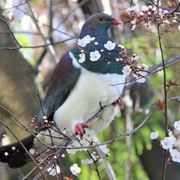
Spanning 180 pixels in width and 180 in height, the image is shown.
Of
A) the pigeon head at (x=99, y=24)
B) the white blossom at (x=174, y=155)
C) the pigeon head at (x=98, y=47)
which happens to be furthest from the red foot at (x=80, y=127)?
the white blossom at (x=174, y=155)

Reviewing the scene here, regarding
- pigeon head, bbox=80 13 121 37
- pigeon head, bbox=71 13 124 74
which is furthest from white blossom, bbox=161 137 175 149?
pigeon head, bbox=80 13 121 37

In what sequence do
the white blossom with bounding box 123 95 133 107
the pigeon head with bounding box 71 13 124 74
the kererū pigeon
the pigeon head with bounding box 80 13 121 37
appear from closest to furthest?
the pigeon head with bounding box 71 13 124 74 → the kererū pigeon → the pigeon head with bounding box 80 13 121 37 → the white blossom with bounding box 123 95 133 107

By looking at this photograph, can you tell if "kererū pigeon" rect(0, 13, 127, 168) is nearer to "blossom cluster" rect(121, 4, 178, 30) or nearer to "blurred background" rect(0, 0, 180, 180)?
"blurred background" rect(0, 0, 180, 180)

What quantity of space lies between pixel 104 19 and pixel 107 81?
362mm

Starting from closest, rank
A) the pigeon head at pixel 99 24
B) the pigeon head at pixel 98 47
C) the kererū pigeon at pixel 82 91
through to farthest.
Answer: the pigeon head at pixel 98 47
the kererū pigeon at pixel 82 91
the pigeon head at pixel 99 24

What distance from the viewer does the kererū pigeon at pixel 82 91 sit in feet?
9.48

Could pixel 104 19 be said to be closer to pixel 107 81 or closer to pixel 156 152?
pixel 107 81

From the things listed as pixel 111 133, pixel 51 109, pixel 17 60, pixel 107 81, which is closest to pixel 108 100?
pixel 107 81

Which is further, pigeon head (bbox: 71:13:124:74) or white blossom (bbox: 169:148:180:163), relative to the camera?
pigeon head (bbox: 71:13:124:74)

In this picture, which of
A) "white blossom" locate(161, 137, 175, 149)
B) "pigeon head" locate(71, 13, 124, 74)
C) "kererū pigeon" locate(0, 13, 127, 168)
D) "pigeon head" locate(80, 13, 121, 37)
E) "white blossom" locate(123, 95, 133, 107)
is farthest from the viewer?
"white blossom" locate(123, 95, 133, 107)

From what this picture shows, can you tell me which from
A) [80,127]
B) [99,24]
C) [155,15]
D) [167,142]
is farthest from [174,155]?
[99,24]

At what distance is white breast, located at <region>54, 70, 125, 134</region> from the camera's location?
2.90 m

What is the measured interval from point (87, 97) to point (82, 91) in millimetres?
33

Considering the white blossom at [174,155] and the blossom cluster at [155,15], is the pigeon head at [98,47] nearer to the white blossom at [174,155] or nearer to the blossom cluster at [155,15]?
the blossom cluster at [155,15]
